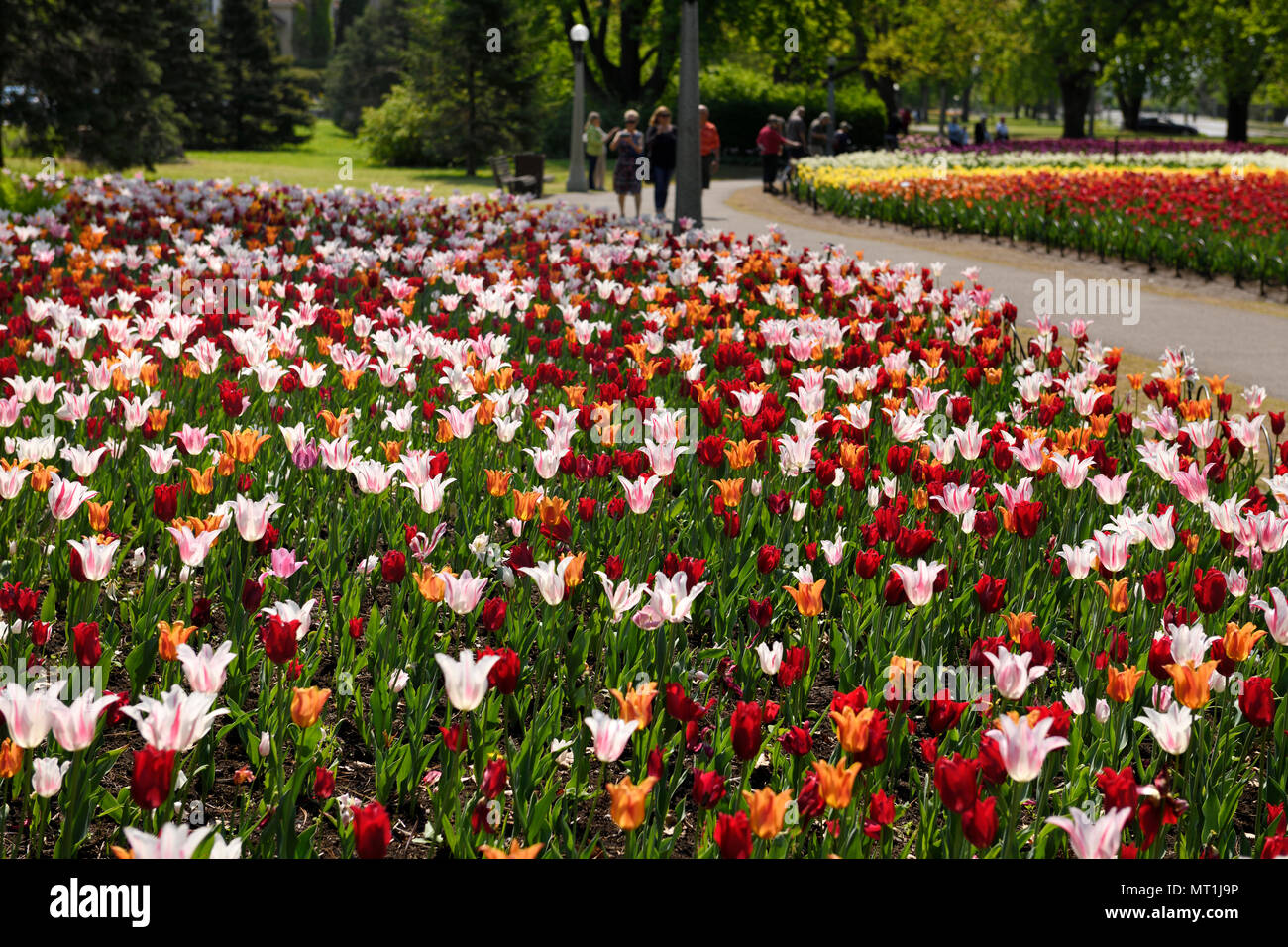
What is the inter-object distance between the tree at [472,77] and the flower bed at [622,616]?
27350 millimetres

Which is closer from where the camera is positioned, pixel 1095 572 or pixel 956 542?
pixel 1095 572

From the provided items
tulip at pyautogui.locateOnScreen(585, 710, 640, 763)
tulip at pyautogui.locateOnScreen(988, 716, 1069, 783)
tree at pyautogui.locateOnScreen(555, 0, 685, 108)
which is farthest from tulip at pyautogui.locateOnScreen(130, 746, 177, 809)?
tree at pyautogui.locateOnScreen(555, 0, 685, 108)

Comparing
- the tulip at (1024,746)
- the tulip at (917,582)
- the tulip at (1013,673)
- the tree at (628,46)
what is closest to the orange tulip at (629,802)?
the tulip at (1024,746)

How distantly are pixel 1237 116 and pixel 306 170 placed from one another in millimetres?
39187

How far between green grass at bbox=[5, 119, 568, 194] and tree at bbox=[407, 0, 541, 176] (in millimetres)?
935

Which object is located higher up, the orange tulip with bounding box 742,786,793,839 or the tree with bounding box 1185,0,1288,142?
the tree with bounding box 1185,0,1288,142

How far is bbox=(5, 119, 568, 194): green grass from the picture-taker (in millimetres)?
25828

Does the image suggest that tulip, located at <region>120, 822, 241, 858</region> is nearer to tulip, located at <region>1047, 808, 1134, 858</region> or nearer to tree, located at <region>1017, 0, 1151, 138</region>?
tulip, located at <region>1047, 808, 1134, 858</region>

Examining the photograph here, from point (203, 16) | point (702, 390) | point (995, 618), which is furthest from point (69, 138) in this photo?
point (995, 618)

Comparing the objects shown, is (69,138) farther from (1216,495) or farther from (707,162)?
(1216,495)

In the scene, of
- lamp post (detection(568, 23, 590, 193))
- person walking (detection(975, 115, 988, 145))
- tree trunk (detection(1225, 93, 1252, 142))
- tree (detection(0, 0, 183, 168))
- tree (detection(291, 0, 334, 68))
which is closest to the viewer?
tree (detection(0, 0, 183, 168))

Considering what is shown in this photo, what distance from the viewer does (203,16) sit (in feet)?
134
